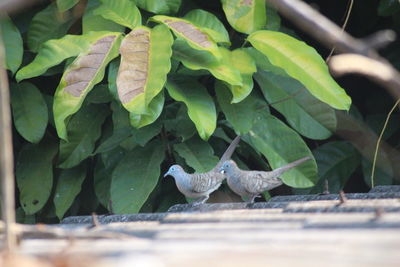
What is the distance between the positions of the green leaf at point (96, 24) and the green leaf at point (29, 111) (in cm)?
68

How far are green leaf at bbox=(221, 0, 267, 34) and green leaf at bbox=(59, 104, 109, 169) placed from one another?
1.20 meters

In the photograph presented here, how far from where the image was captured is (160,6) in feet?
19.8

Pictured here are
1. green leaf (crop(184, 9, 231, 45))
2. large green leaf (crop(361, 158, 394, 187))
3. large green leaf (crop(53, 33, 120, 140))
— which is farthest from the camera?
large green leaf (crop(361, 158, 394, 187))

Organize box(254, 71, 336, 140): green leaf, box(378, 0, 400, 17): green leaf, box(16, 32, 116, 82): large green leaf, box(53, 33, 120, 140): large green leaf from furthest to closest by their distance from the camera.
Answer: box(378, 0, 400, 17): green leaf < box(254, 71, 336, 140): green leaf < box(16, 32, 116, 82): large green leaf < box(53, 33, 120, 140): large green leaf

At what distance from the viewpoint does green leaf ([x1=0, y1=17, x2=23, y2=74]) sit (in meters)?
6.09

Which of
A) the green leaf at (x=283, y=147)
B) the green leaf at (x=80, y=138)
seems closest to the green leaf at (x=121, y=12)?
the green leaf at (x=80, y=138)

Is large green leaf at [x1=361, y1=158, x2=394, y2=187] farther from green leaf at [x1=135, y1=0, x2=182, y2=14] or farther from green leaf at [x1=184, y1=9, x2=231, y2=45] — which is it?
green leaf at [x1=135, y1=0, x2=182, y2=14]

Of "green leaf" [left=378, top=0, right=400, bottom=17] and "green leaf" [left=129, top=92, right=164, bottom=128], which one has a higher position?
"green leaf" [left=378, top=0, right=400, bottom=17]

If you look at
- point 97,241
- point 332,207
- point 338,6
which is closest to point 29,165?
point 338,6

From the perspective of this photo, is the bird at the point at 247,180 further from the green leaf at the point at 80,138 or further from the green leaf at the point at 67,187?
the green leaf at the point at 67,187

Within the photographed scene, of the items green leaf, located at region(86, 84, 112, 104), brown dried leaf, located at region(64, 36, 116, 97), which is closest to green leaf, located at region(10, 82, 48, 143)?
green leaf, located at region(86, 84, 112, 104)

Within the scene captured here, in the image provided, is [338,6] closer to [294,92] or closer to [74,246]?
[294,92]

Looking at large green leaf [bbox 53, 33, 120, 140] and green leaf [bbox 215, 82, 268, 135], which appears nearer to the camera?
large green leaf [bbox 53, 33, 120, 140]

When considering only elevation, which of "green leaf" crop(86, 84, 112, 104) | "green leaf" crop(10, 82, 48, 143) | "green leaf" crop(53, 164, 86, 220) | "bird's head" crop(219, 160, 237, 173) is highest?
"green leaf" crop(86, 84, 112, 104)
